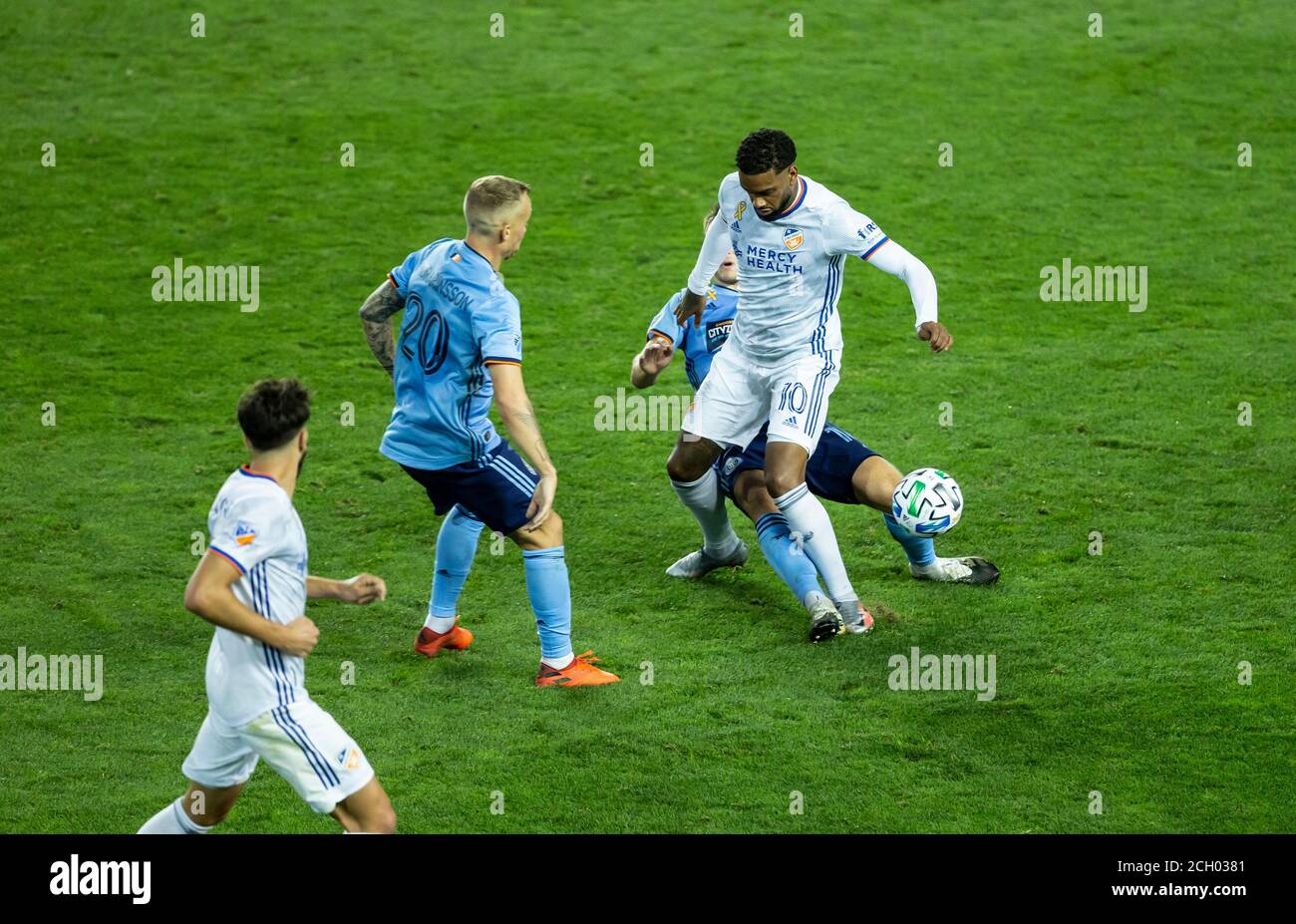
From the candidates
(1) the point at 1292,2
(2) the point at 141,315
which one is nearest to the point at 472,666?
(2) the point at 141,315

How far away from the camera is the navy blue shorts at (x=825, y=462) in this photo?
23.4ft

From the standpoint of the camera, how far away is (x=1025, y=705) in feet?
20.3

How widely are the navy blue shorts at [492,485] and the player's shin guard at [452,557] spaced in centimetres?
33

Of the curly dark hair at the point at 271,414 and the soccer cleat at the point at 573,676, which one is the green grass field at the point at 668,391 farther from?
the curly dark hair at the point at 271,414

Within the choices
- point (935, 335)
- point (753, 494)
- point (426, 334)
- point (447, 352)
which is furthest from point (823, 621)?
point (426, 334)

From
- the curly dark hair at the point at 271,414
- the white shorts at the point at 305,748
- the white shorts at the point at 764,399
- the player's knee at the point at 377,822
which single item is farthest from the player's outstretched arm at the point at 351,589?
the white shorts at the point at 764,399

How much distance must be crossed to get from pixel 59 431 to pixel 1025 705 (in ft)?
20.7

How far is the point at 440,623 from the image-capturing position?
267 inches

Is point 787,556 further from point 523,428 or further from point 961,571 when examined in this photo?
point 523,428

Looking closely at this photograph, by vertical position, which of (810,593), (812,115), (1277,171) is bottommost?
(810,593)

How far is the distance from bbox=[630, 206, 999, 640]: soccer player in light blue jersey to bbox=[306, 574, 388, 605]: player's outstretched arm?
9.06ft

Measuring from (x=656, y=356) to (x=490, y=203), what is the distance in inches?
55.5

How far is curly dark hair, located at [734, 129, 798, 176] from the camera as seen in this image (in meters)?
6.52

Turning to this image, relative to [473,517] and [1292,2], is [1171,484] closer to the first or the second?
[473,517]
